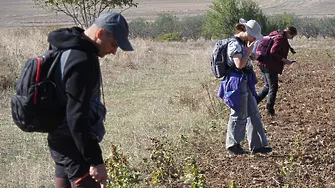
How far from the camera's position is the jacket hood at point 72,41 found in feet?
12.1

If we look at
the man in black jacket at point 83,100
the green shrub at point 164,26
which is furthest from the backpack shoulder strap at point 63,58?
the green shrub at point 164,26

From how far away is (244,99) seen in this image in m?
6.65

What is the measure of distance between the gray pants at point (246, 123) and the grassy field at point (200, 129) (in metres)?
0.19

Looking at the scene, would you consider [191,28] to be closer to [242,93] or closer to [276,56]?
[276,56]

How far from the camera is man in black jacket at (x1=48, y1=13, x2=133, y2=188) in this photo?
11.9 ft

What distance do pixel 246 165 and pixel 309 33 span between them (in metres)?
37.9

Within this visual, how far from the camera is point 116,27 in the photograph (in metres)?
3.79

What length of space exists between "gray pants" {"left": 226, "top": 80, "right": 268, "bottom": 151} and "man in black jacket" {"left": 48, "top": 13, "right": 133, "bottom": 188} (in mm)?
2980

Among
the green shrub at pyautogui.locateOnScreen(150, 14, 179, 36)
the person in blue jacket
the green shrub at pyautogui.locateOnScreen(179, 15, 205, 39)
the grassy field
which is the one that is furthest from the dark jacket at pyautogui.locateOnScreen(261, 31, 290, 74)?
the green shrub at pyautogui.locateOnScreen(150, 14, 179, 36)

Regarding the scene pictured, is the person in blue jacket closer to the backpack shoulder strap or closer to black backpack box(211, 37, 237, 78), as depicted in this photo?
black backpack box(211, 37, 237, 78)

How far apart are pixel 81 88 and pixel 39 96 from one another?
289 mm

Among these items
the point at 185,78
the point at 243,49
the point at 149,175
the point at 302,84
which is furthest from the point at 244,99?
the point at 185,78

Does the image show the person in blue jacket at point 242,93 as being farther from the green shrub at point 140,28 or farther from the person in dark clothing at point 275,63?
the green shrub at point 140,28

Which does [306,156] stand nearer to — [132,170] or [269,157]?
[269,157]
